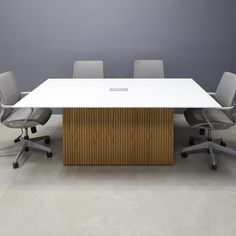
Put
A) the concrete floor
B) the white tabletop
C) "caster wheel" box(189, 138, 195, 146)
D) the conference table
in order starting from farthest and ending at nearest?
"caster wheel" box(189, 138, 195, 146) → the conference table → the white tabletop → the concrete floor

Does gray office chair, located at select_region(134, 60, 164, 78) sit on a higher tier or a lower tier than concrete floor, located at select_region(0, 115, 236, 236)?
higher

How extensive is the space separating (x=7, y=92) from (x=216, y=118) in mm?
2302

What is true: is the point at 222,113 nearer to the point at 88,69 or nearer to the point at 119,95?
the point at 119,95

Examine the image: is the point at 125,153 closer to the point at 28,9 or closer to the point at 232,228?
the point at 232,228

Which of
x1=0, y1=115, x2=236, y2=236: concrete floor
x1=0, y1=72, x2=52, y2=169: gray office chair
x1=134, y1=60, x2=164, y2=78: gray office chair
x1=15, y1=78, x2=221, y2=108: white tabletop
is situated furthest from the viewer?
x1=134, y1=60, x2=164, y2=78: gray office chair

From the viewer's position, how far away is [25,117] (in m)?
3.52

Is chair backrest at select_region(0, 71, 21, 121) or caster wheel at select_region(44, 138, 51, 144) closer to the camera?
chair backrest at select_region(0, 71, 21, 121)

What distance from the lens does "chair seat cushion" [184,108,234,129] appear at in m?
3.35

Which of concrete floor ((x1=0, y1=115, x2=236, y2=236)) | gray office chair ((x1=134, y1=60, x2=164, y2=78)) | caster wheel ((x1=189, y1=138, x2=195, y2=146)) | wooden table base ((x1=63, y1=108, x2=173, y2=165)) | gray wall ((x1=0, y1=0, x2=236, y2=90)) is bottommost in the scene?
caster wheel ((x1=189, y1=138, x2=195, y2=146))

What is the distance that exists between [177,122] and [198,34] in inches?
54.2

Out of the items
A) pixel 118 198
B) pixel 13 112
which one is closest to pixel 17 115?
pixel 13 112

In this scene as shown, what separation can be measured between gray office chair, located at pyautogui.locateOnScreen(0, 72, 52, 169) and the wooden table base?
40cm

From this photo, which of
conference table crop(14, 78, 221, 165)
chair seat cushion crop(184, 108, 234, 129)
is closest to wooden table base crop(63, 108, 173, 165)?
conference table crop(14, 78, 221, 165)

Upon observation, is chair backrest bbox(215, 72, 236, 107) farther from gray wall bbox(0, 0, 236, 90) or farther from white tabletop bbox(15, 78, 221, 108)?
gray wall bbox(0, 0, 236, 90)
